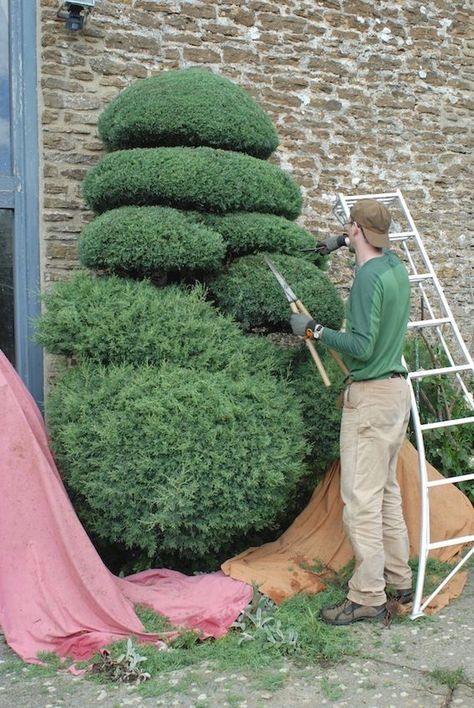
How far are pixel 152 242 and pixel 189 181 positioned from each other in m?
0.44

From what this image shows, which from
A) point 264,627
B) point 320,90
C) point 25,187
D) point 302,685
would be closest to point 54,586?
point 264,627

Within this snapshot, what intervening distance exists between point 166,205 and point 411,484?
2145 millimetres

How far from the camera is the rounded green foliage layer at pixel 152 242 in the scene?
14.2 ft

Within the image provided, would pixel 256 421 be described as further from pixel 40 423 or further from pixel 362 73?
pixel 362 73

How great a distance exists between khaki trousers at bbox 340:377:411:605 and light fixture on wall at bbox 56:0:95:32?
3337mm

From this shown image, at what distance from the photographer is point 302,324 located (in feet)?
12.8

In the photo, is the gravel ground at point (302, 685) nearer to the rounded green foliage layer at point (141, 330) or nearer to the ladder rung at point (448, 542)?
the ladder rung at point (448, 542)

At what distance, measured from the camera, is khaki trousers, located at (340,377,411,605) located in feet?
12.3

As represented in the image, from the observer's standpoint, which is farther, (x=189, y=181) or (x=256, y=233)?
(x=256, y=233)

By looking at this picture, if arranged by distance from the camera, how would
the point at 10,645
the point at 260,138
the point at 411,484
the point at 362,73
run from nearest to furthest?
the point at 10,645, the point at 411,484, the point at 260,138, the point at 362,73

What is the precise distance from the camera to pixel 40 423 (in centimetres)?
405

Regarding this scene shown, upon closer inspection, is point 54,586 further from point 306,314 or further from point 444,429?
point 444,429

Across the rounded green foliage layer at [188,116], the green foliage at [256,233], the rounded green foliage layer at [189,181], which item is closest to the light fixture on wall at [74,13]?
the rounded green foliage layer at [188,116]

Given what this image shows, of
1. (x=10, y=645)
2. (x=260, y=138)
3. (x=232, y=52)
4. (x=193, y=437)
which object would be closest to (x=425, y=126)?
(x=232, y=52)
